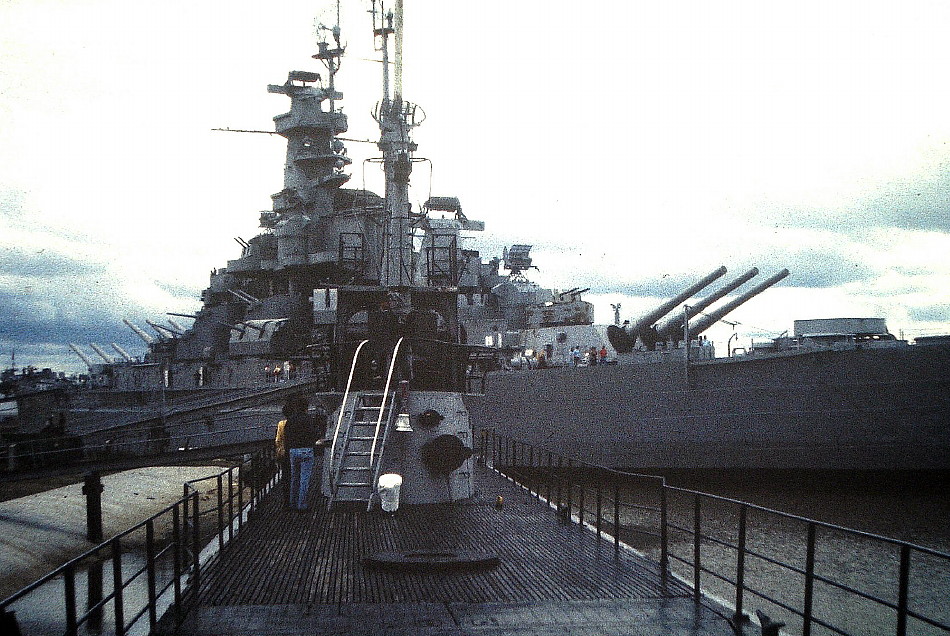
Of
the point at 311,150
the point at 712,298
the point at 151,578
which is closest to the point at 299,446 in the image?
the point at 151,578

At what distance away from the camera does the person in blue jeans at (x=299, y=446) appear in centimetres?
998

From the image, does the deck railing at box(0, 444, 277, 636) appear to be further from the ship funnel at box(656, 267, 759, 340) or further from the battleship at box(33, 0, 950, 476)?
the ship funnel at box(656, 267, 759, 340)

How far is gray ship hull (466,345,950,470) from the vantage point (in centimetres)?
1834

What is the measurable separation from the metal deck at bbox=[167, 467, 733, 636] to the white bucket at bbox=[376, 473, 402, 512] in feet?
0.87

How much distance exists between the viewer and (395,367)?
11781mm

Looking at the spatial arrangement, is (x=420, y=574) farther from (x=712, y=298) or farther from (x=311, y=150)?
(x=311, y=150)

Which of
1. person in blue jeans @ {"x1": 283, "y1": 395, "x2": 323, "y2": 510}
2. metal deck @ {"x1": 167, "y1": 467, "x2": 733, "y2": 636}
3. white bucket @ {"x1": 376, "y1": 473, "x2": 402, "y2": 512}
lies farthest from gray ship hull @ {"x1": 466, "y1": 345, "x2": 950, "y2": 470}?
metal deck @ {"x1": 167, "y1": 467, "x2": 733, "y2": 636}

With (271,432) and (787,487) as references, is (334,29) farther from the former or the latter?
(787,487)

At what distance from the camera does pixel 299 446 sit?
10.0m

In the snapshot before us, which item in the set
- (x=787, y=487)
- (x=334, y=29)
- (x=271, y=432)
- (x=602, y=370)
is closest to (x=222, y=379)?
(x=271, y=432)

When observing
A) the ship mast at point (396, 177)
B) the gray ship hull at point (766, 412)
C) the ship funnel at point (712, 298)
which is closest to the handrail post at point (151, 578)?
the ship mast at point (396, 177)

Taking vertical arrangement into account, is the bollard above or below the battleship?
below

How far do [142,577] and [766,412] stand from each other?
1419cm

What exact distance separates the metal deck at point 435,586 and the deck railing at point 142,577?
0.25 m
